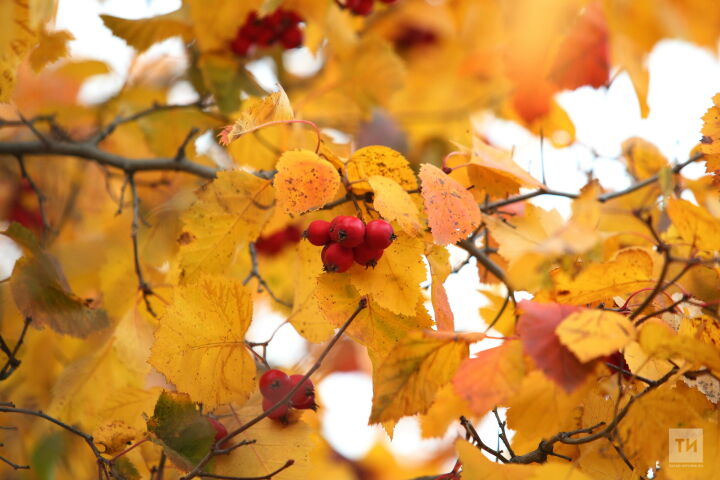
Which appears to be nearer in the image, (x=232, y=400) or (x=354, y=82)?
(x=232, y=400)

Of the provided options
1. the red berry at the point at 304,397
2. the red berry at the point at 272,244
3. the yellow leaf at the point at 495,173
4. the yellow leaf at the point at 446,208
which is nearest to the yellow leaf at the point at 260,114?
the yellow leaf at the point at 446,208

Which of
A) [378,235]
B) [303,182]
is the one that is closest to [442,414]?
[378,235]

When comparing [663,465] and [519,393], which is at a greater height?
[519,393]

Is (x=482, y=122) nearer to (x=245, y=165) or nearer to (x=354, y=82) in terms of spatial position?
(x=354, y=82)

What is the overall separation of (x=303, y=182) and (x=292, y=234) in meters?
1.13

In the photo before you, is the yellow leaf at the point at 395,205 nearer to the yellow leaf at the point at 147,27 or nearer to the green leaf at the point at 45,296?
the green leaf at the point at 45,296

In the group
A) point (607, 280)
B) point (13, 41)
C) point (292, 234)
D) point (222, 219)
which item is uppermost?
point (13, 41)

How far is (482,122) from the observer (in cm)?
325

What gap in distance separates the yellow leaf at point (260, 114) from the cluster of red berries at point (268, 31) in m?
0.74

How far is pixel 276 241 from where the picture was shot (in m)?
2.20

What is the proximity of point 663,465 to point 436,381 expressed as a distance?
1.13 ft

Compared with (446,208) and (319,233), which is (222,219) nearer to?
(319,233)

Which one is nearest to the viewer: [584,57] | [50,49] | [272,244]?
[50,49]

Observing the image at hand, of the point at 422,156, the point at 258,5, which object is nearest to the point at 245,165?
the point at 258,5
